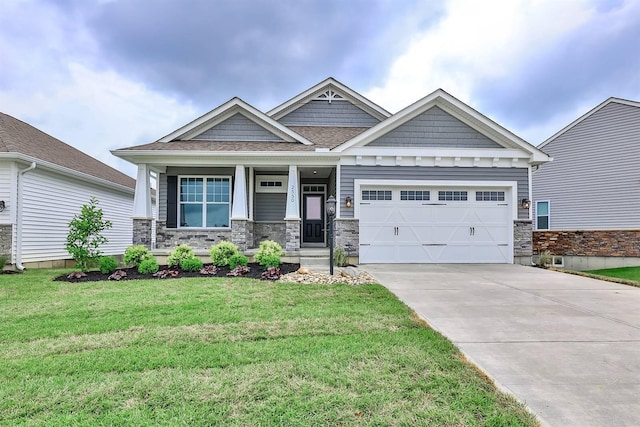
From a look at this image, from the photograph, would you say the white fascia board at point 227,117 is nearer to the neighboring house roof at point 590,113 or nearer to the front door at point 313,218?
the front door at point 313,218

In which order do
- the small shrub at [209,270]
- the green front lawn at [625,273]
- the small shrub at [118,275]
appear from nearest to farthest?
the small shrub at [118,275], the small shrub at [209,270], the green front lawn at [625,273]

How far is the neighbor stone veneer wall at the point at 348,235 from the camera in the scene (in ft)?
36.2

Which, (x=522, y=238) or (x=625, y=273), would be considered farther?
(x=522, y=238)

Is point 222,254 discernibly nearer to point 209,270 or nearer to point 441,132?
point 209,270

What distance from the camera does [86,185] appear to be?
14.3m

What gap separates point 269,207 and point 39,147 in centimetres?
845

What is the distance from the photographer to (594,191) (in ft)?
50.4

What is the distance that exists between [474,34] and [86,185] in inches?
651

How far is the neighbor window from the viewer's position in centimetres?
1677

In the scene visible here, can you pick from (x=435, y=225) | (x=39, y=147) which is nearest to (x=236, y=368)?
(x=435, y=225)

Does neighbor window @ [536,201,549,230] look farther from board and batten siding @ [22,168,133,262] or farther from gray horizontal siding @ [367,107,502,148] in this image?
board and batten siding @ [22,168,133,262]

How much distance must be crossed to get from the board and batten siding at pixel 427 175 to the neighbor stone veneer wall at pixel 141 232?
6.09 metres

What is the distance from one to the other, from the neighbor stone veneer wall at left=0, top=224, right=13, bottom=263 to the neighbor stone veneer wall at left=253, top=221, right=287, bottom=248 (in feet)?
23.9

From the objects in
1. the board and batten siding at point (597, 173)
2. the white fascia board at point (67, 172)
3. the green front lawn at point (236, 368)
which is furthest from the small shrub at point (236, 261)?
the board and batten siding at point (597, 173)
